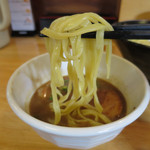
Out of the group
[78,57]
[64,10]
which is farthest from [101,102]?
[64,10]

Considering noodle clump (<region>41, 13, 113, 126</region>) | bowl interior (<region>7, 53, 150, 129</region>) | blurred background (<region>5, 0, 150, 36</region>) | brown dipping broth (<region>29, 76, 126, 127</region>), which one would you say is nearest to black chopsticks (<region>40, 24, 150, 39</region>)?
noodle clump (<region>41, 13, 113, 126</region>)

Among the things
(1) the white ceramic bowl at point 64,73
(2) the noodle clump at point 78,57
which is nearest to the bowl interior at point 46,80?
(1) the white ceramic bowl at point 64,73

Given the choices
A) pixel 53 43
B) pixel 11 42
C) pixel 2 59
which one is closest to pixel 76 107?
pixel 53 43

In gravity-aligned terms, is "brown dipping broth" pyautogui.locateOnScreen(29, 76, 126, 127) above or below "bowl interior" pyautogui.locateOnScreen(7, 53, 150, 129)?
below

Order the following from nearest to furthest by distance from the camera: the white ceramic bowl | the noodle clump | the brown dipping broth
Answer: the white ceramic bowl → the noodle clump → the brown dipping broth

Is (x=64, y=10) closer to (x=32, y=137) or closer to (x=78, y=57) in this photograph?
(x=78, y=57)

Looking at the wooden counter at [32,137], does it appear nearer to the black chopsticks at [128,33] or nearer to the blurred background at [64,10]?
the black chopsticks at [128,33]

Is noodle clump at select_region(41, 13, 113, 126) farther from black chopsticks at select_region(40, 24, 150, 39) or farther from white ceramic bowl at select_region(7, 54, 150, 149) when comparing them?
white ceramic bowl at select_region(7, 54, 150, 149)
